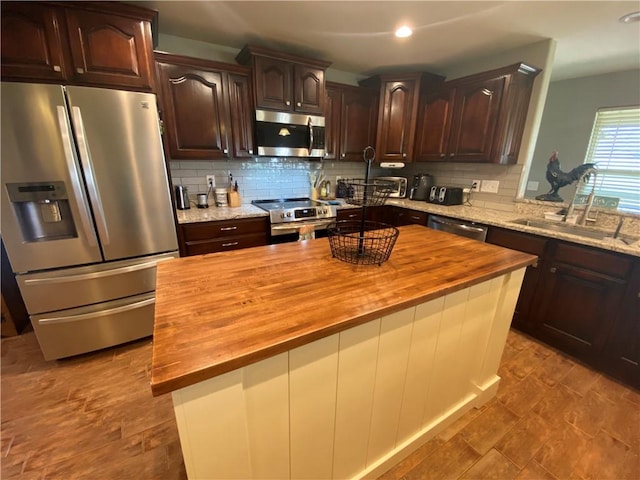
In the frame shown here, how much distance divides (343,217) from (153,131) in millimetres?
1923

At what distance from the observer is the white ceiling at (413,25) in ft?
6.26

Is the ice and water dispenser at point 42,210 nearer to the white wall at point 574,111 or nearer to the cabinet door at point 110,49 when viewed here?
the cabinet door at point 110,49

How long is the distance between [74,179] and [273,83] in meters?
1.79

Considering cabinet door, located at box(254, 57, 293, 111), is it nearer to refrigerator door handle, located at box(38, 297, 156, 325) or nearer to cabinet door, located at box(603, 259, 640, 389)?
refrigerator door handle, located at box(38, 297, 156, 325)

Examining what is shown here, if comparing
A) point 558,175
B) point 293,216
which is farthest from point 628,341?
point 293,216

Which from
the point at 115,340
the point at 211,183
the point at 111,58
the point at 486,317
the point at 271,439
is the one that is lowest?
the point at 115,340

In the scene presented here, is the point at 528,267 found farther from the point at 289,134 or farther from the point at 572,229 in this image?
the point at 289,134

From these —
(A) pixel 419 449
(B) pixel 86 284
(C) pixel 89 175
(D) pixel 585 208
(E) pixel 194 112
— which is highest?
(E) pixel 194 112

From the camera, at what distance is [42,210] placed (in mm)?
1689

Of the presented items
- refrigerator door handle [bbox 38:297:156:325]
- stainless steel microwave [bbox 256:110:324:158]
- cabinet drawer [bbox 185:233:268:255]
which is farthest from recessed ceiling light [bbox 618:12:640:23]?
refrigerator door handle [bbox 38:297:156:325]

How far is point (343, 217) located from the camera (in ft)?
10.1

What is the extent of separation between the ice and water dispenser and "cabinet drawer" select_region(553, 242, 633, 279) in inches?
133

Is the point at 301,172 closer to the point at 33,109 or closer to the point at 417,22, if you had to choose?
the point at 417,22

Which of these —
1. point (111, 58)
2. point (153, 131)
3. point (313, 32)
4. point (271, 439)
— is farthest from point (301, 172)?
point (271, 439)
